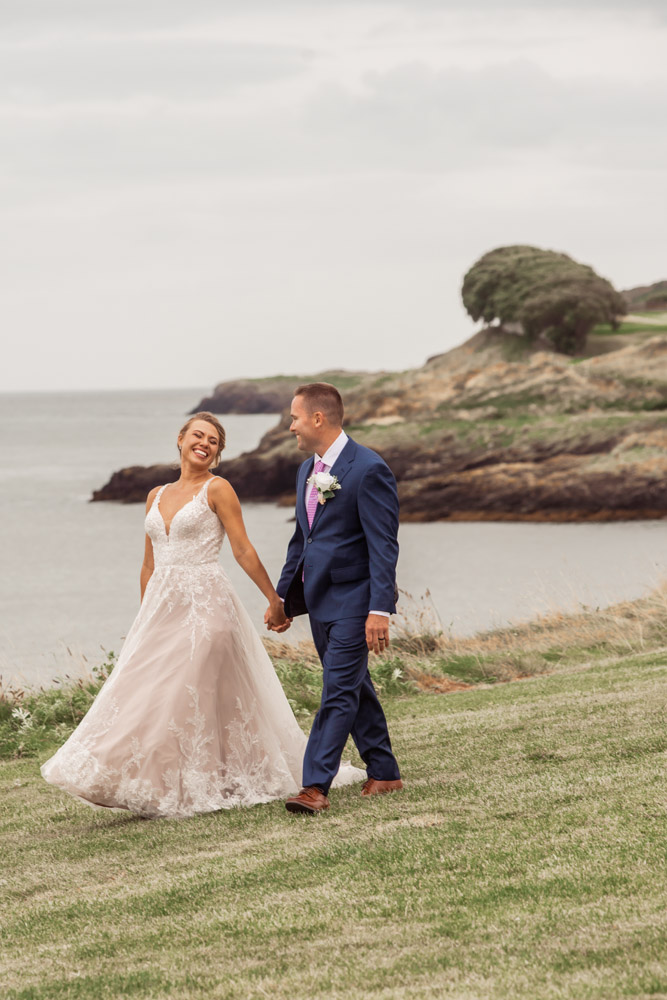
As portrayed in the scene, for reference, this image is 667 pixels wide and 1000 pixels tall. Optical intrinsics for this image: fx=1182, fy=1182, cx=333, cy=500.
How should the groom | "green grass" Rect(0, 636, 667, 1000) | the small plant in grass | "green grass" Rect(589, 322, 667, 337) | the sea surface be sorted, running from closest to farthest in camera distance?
"green grass" Rect(0, 636, 667, 1000), the groom, the small plant in grass, the sea surface, "green grass" Rect(589, 322, 667, 337)

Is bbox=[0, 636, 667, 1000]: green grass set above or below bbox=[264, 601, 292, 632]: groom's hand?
below

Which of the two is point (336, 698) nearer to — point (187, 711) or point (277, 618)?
point (277, 618)

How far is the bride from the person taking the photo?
6383 mm

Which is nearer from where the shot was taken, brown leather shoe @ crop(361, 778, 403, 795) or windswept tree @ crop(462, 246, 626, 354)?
brown leather shoe @ crop(361, 778, 403, 795)

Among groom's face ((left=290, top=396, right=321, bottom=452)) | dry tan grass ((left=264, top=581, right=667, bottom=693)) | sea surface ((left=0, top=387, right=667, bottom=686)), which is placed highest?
groom's face ((left=290, top=396, right=321, bottom=452))

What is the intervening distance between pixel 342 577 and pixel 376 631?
392mm

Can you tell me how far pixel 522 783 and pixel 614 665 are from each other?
5226mm

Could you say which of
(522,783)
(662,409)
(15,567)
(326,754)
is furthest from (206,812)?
(662,409)

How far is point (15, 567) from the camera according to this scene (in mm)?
48750

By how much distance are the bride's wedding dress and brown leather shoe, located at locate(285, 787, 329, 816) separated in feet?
1.47

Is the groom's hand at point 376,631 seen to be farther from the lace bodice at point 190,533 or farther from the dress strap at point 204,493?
the dress strap at point 204,493

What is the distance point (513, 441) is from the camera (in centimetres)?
5538

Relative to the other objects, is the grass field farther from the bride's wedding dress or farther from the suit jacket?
the suit jacket

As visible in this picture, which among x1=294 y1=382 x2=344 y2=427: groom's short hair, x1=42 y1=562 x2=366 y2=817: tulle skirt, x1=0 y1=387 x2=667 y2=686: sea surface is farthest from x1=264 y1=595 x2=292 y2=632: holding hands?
x1=0 y1=387 x2=667 y2=686: sea surface
